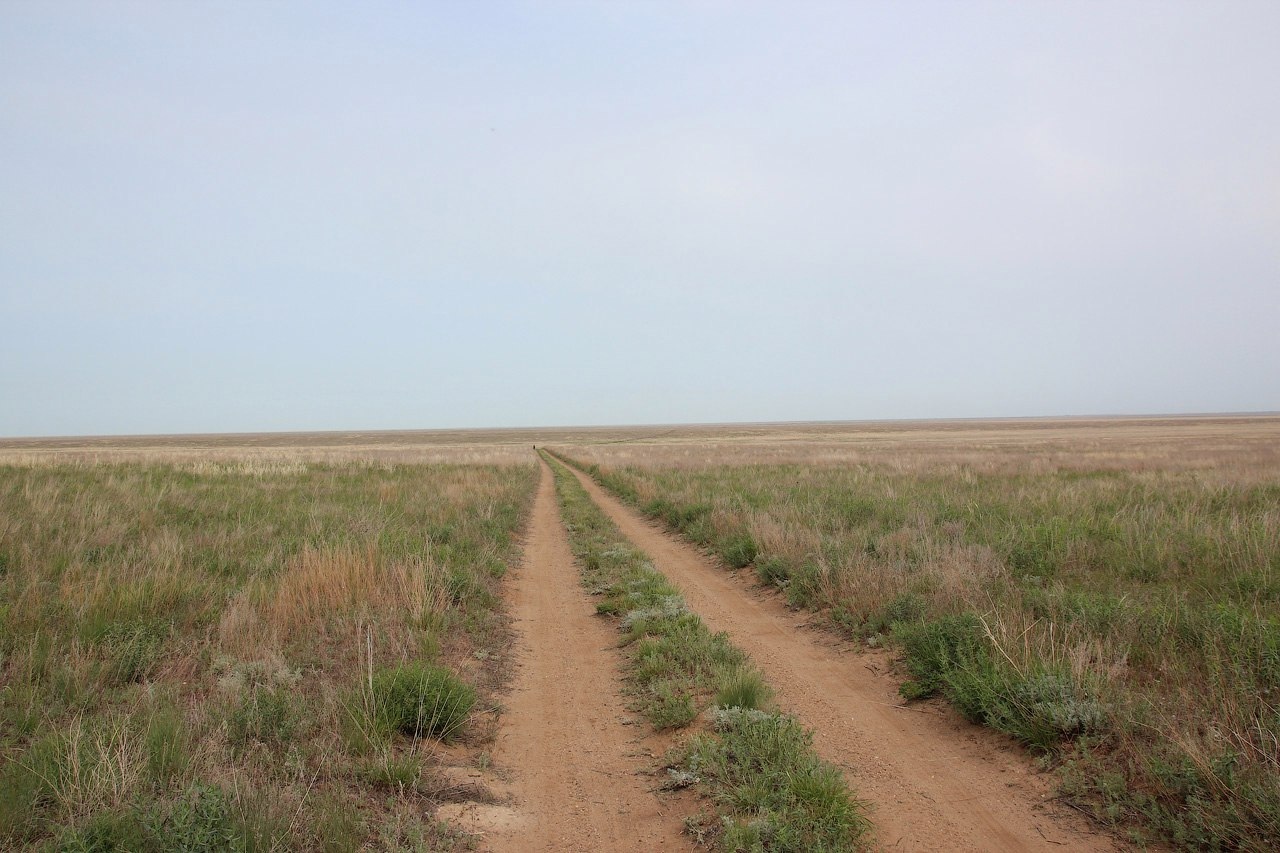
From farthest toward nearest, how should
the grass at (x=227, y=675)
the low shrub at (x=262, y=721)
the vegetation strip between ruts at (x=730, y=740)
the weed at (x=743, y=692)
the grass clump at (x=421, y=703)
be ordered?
the weed at (x=743, y=692), the grass clump at (x=421, y=703), the low shrub at (x=262, y=721), the vegetation strip between ruts at (x=730, y=740), the grass at (x=227, y=675)

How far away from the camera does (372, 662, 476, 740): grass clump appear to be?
5.16 m

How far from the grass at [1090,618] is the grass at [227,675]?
164 inches

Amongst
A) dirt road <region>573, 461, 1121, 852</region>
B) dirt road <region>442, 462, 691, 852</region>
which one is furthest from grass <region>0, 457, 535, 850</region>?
dirt road <region>573, 461, 1121, 852</region>

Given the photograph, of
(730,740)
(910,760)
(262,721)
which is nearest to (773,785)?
(730,740)

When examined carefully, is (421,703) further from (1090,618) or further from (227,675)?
(1090,618)

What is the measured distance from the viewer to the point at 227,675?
19.1 feet

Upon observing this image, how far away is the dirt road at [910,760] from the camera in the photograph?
390 centimetres

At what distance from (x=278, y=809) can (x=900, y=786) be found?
382cm

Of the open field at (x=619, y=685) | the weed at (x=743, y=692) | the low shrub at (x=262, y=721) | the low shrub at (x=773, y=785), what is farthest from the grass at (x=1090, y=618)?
the low shrub at (x=262, y=721)

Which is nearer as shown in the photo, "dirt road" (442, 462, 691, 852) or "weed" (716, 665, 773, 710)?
"dirt road" (442, 462, 691, 852)

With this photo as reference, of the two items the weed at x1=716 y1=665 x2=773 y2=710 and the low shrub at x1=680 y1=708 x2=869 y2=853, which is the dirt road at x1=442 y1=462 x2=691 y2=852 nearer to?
the low shrub at x1=680 y1=708 x2=869 y2=853

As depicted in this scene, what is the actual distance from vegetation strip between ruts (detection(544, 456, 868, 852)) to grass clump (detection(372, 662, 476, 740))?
1611 mm

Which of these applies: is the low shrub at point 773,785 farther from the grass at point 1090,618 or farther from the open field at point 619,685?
the grass at point 1090,618

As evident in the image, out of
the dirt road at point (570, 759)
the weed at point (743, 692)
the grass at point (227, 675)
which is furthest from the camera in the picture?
the weed at point (743, 692)
